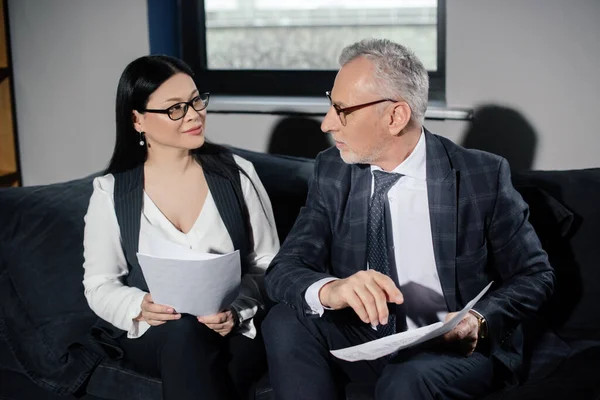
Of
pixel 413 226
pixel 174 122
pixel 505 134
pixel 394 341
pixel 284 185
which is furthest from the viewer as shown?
pixel 505 134

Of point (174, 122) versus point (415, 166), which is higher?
point (174, 122)

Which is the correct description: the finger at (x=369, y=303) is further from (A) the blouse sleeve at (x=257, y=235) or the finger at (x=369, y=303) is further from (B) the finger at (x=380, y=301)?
(A) the blouse sleeve at (x=257, y=235)

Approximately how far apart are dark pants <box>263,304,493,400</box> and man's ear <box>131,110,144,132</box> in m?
0.63

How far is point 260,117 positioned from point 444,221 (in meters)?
1.24

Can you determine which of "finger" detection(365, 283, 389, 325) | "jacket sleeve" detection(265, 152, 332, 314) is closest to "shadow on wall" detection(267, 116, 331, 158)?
"jacket sleeve" detection(265, 152, 332, 314)

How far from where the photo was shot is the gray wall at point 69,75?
10.3 ft

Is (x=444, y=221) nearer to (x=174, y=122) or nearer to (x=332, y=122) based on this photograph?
(x=332, y=122)

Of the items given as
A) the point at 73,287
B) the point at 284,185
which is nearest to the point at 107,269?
the point at 73,287

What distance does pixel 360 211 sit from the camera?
198 cm

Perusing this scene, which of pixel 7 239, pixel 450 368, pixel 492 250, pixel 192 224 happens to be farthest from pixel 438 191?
pixel 7 239

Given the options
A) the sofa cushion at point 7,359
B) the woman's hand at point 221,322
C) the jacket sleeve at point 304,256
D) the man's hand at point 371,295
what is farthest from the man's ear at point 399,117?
the sofa cushion at point 7,359

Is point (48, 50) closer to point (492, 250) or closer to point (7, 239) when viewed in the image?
point (7, 239)

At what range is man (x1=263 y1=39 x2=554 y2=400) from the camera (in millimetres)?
1819

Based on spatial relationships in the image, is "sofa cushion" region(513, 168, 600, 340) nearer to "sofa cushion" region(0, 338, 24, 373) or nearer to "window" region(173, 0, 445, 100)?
"window" region(173, 0, 445, 100)
